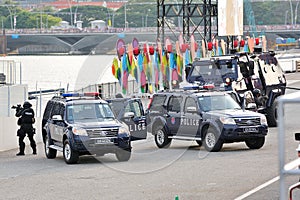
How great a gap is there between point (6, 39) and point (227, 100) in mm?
92000

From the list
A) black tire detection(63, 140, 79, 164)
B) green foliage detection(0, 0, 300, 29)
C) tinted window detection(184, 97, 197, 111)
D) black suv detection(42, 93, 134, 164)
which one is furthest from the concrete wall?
green foliage detection(0, 0, 300, 29)

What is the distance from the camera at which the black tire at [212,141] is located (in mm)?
22688

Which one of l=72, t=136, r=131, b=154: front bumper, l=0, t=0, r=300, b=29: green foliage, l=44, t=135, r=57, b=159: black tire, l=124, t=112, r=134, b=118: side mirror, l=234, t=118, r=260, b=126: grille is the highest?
l=0, t=0, r=300, b=29: green foliage

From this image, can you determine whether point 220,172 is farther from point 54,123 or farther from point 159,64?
point 159,64

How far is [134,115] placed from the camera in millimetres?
23828

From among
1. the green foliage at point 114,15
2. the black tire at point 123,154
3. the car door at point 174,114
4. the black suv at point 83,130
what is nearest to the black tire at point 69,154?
the black suv at point 83,130

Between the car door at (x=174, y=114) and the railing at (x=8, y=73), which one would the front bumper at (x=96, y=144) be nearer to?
the car door at (x=174, y=114)

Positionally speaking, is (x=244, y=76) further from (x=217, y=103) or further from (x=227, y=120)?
(x=227, y=120)

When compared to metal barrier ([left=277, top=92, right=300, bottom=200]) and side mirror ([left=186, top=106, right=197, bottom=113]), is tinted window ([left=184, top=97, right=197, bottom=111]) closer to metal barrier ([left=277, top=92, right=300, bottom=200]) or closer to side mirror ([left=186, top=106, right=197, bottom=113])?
side mirror ([left=186, top=106, right=197, bottom=113])

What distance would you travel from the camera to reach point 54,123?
22672 mm

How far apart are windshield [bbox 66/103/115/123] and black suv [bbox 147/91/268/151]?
2463mm

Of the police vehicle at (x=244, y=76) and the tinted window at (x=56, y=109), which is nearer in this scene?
the tinted window at (x=56, y=109)

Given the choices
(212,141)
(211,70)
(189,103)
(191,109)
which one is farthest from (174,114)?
(211,70)

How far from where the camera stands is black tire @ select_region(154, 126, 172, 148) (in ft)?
80.1
